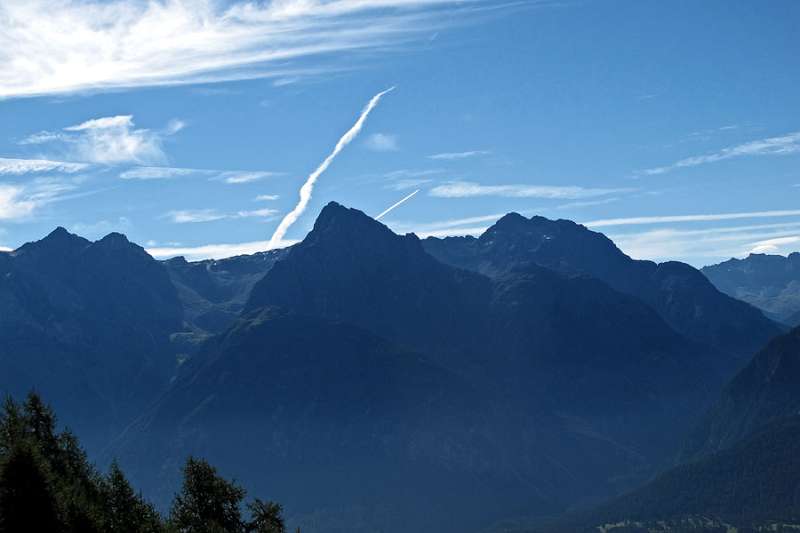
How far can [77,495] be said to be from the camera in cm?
8306

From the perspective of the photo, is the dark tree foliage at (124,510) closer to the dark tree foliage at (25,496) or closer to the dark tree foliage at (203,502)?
the dark tree foliage at (203,502)

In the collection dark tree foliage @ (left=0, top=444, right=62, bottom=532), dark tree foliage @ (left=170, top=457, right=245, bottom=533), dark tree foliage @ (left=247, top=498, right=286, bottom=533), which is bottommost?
dark tree foliage @ (left=247, top=498, right=286, bottom=533)

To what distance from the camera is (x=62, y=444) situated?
99250 mm

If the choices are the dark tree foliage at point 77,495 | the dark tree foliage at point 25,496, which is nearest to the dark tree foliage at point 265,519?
the dark tree foliage at point 77,495

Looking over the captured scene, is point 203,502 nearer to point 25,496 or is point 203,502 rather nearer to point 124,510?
point 124,510

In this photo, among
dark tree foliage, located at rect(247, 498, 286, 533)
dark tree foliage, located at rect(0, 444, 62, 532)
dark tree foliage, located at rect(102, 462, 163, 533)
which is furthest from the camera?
dark tree foliage, located at rect(247, 498, 286, 533)

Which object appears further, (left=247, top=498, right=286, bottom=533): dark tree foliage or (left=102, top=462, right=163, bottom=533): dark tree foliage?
(left=247, top=498, right=286, bottom=533): dark tree foliage

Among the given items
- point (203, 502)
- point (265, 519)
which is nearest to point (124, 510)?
point (203, 502)

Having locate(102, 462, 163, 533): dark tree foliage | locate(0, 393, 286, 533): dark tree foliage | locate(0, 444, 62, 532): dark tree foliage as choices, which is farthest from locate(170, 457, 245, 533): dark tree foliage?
locate(0, 444, 62, 532): dark tree foliage

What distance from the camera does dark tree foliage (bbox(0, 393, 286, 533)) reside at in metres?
69.0

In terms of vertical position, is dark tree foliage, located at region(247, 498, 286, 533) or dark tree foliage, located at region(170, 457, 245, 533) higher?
dark tree foliage, located at region(170, 457, 245, 533)

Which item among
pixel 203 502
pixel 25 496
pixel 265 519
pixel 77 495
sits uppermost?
pixel 25 496

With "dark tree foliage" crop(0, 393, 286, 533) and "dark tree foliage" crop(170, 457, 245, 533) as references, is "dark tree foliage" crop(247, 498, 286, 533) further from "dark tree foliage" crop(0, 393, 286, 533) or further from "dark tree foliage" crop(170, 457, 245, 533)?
"dark tree foliage" crop(170, 457, 245, 533)

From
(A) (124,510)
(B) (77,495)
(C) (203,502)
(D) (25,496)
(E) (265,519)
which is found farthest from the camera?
(E) (265,519)
